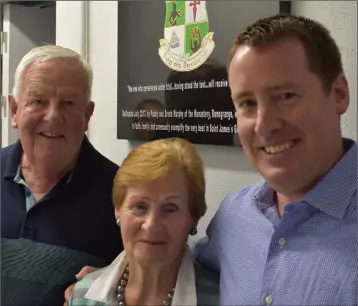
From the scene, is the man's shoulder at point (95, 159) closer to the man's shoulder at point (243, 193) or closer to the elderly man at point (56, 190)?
the elderly man at point (56, 190)

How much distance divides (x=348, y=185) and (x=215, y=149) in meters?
0.25

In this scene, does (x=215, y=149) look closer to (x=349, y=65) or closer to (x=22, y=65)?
(x=349, y=65)

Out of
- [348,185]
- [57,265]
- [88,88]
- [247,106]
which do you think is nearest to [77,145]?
[88,88]

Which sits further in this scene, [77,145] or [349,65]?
[77,145]

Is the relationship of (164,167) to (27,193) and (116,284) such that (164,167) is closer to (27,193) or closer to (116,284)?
(116,284)

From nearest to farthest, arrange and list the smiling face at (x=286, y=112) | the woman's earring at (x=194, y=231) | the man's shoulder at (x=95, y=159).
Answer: the smiling face at (x=286, y=112)
the woman's earring at (x=194, y=231)
the man's shoulder at (x=95, y=159)

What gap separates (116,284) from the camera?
75 centimetres

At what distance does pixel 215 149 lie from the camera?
812 millimetres

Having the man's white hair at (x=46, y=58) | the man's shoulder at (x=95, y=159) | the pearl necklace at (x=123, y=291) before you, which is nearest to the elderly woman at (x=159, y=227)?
the pearl necklace at (x=123, y=291)

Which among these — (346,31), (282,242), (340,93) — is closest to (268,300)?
(282,242)

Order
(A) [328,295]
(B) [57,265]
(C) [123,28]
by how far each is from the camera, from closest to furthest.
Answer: (A) [328,295], (B) [57,265], (C) [123,28]

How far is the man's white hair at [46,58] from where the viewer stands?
2.74 feet

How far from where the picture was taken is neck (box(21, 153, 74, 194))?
88cm

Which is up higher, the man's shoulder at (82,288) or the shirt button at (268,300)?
the shirt button at (268,300)
